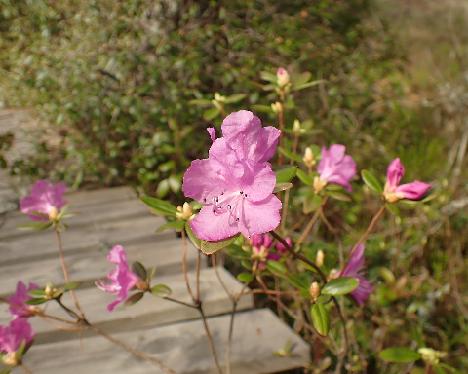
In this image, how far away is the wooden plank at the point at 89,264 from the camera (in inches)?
69.7

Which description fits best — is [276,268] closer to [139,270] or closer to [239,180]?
[139,270]

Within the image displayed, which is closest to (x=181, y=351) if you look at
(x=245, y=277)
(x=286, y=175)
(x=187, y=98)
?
(x=245, y=277)

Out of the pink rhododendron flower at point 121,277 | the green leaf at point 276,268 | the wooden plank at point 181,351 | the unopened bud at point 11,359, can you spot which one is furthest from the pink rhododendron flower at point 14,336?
the green leaf at point 276,268

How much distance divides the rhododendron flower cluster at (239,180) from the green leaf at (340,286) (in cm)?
30

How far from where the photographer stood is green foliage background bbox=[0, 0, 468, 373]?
2.50 m

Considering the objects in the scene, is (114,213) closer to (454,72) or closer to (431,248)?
(431,248)

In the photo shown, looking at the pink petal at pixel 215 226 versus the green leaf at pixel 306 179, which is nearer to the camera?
the pink petal at pixel 215 226

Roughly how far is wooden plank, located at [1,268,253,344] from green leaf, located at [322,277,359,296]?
2.36 ft

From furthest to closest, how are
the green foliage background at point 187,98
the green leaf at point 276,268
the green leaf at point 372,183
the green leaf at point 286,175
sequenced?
the green foliage background at point 187,98
the green leaf at point 276,268
the green leaf at point 372,183
the green leaf at point 286,175

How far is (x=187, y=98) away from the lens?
2.77 meters

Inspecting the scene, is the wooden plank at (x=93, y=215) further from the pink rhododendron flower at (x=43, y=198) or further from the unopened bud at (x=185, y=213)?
the unopened bud at (x=185, y=213)

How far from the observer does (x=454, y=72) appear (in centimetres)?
461

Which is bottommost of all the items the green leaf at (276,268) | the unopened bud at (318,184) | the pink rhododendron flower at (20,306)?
the pink rhododendron flower at (20,306)

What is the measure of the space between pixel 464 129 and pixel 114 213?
222 centimetres
